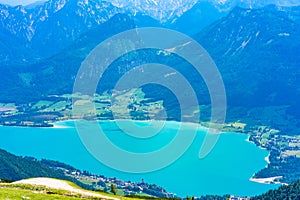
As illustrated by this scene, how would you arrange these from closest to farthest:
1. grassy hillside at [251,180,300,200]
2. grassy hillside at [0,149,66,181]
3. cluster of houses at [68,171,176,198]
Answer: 1. grassy hillside at [251,180,300,200]
2. cluster of houses at [68,171,176,198]
3. grassy hillside at [0,149,66,181]

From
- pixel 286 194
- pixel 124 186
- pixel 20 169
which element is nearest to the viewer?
pixel 286 194

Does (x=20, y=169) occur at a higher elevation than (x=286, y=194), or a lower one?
higher

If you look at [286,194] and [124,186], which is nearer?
[286,194]

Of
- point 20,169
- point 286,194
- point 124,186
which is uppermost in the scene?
point 20,169

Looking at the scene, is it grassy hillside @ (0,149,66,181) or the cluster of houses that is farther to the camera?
grassy hillside @ (0,149,66,181)

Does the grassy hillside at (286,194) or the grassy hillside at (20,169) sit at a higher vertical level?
the grassy hillside at (20,169)

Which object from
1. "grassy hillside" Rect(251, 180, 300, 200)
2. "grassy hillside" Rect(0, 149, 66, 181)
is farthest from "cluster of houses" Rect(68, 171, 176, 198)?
"grassy hillside" Rect(251, 180, 300, 200)

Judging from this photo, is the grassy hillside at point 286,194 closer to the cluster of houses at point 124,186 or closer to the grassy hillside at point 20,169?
the cluster of houses at point 124,186

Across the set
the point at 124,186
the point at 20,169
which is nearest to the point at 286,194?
the point at 124,186

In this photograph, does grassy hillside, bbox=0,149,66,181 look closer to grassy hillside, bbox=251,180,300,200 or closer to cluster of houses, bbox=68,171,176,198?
cluster of houses, bbox=68,171,176,198

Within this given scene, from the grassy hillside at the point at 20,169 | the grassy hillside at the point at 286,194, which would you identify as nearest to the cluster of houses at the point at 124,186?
the grassy hillside at the point at 20,169

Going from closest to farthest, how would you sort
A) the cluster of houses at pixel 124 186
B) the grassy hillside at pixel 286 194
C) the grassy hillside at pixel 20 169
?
the grassy hillside at pixel 286 194 → the cluster of houses at pixel 124 186 → the grassy hillside at pixel 20 169

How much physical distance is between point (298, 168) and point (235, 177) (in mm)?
37856

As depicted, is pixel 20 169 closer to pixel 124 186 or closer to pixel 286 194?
pixel 124 186
